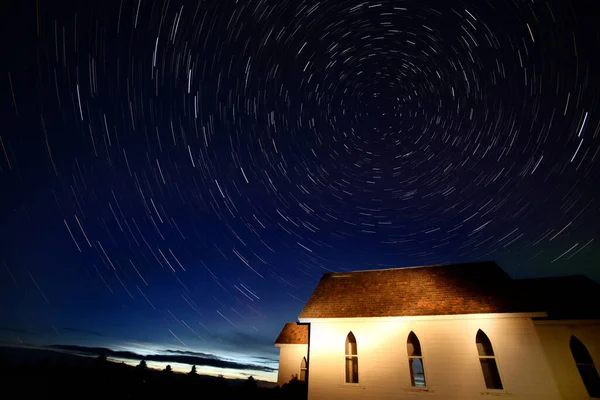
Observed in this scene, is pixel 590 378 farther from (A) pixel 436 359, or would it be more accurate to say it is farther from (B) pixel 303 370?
(B) pixel 303 370

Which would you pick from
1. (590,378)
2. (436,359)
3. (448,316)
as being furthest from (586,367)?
(436,359)

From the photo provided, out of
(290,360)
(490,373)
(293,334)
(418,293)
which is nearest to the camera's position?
(490,373)

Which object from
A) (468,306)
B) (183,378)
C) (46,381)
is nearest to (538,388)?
(468,306)

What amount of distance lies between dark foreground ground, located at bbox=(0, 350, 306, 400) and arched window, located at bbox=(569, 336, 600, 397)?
1571 centimetres

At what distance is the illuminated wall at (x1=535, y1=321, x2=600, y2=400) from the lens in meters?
11.8

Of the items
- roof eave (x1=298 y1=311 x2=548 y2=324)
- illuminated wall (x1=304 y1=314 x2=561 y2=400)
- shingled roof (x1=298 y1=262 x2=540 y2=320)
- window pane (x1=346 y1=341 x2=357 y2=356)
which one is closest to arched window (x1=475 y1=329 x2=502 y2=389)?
illuminated wall (x1=304 y1=314 x2=561 y2=400)

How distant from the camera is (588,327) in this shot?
41.1ft

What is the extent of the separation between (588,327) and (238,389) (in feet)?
53.3

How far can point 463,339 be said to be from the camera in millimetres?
12805

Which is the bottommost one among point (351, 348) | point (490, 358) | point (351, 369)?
point (351, 369)

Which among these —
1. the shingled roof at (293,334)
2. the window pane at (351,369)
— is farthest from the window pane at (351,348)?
the shingled roof at (293,334)

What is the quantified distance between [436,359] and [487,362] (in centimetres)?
275

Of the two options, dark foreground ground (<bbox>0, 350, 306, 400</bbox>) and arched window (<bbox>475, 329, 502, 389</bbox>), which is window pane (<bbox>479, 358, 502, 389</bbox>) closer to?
arched window (<bbox>475, 329, 502, 389</bbox>)

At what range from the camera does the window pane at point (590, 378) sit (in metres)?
12.0
